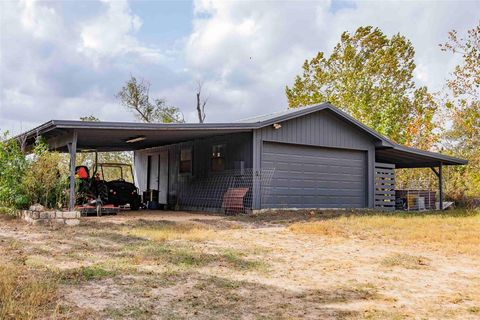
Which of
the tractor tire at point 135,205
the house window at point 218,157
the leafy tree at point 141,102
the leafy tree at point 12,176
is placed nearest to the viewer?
the leafy tree at point 12,176

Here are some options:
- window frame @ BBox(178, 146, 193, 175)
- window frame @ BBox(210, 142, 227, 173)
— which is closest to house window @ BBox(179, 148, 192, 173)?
window frame @ BBox(178, 146, 193, 175)

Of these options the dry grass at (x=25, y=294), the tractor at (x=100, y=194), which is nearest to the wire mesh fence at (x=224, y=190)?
the tractor at (x=100, y=194)

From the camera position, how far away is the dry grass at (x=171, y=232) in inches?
305

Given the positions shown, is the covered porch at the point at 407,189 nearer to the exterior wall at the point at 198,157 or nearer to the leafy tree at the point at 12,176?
the exterior wall at the point at 198,157

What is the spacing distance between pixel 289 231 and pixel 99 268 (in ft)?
16.2

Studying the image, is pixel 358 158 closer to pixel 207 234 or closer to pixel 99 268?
pixel 207 234

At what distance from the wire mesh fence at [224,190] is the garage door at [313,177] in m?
A: 0.43

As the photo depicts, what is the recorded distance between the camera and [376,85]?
2933cm

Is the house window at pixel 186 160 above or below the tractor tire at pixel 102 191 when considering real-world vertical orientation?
above

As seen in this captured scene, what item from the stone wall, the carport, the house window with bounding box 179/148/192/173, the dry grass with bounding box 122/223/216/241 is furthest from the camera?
the house window with bounding box 179/148/192/173

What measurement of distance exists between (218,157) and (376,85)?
18.5 meters

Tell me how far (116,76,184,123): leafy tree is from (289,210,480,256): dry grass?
22393 millimetres

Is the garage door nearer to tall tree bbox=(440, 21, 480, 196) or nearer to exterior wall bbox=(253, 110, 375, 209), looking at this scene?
exterior wall bbox=(253, 110, 375, 209)

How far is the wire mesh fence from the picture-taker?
42.3 feet
